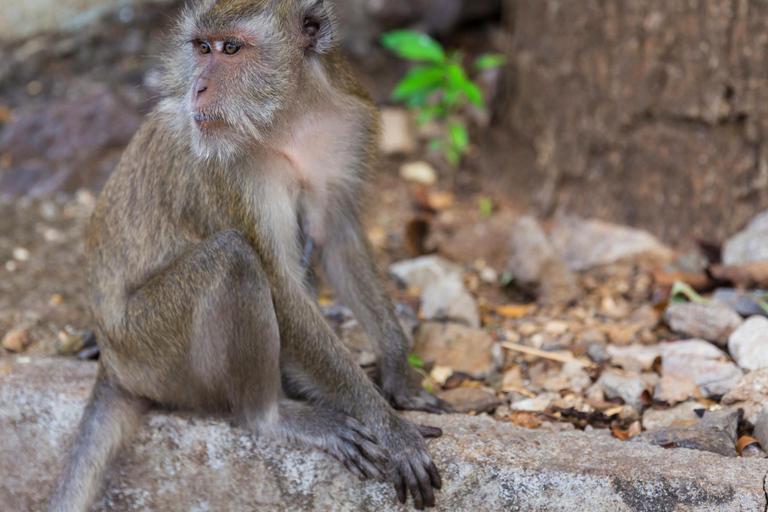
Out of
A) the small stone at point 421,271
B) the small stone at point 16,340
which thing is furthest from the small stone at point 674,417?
the small stone at point 16,340

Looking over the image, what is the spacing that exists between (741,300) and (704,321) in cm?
32

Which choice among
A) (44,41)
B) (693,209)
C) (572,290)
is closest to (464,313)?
(572,290)

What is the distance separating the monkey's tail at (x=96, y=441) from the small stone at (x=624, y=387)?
2110 millimetres

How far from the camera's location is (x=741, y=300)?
4.44 meters

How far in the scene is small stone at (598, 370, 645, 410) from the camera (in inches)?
152

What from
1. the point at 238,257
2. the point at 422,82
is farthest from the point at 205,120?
the point at 422,82

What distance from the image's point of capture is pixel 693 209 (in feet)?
17.0

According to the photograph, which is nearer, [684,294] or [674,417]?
[674,417]

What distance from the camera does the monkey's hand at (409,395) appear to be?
3.85 m

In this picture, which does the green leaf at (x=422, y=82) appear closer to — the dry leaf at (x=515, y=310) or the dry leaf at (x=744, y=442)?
the dry leaf at (x=515, y=310)

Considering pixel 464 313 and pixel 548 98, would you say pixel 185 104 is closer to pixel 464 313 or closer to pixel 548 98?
pixel 464 313

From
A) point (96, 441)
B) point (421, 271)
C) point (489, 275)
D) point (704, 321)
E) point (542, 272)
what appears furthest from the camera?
point (489, 275)

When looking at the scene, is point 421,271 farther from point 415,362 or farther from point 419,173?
point 419,173

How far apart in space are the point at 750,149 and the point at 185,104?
10.6 ft
